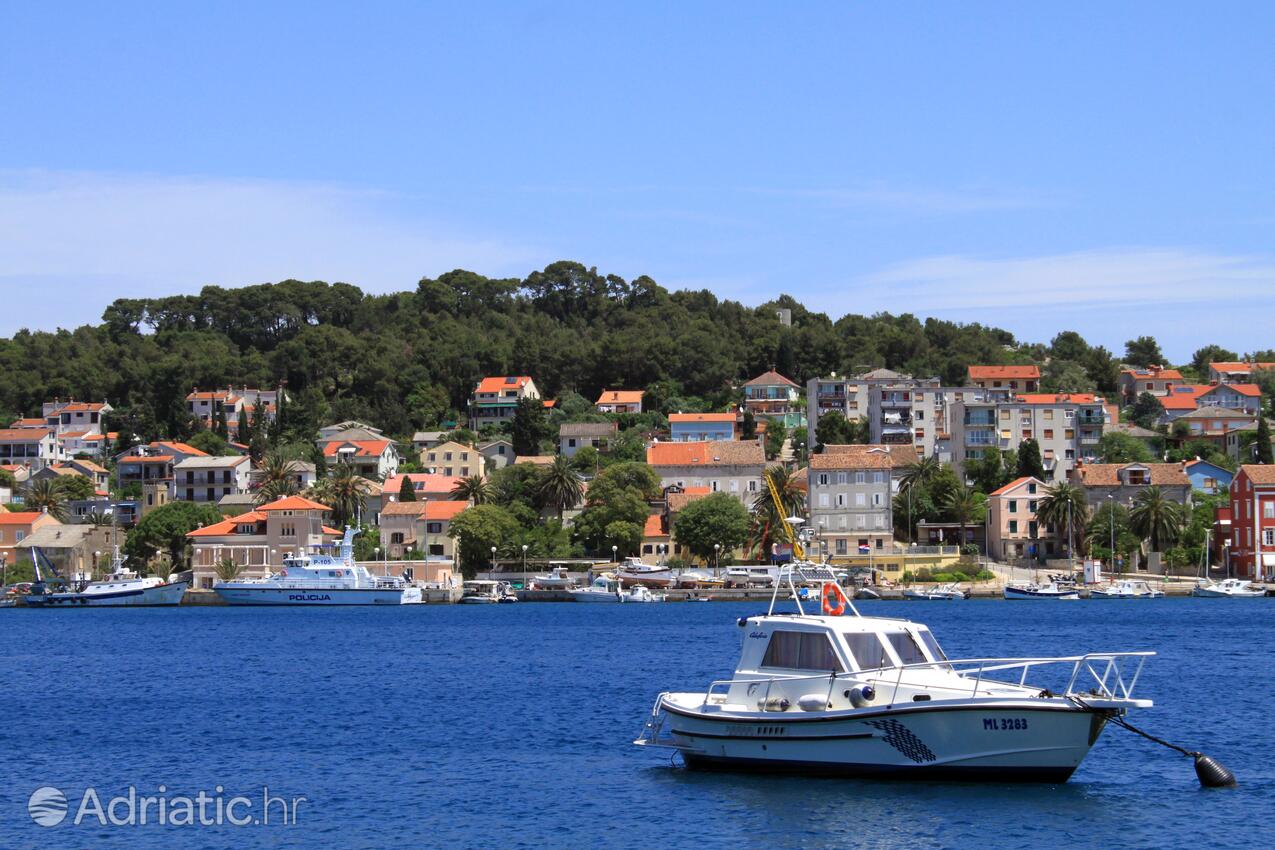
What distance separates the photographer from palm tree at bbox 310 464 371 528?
123m

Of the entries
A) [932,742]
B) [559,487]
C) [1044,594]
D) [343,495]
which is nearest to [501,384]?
[343,495]

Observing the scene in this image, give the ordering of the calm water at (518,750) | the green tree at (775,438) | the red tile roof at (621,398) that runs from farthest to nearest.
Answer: the red tile roof at (621,398) → the green tree at (775,438) → the calm water at (518,750)

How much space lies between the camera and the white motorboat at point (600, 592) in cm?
10369

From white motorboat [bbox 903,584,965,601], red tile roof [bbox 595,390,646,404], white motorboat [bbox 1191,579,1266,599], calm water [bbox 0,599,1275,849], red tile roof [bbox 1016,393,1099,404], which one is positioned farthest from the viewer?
red tile roof [bbox 595,390,646,404]

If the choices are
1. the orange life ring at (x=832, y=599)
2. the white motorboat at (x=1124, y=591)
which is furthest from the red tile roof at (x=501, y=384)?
the orange life ring at (x=832, y=599)

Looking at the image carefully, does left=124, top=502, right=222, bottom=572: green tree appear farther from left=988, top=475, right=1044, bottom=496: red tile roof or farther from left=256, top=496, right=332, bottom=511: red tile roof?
left=988, top=475, right=1044, bottom=496: red tile roof

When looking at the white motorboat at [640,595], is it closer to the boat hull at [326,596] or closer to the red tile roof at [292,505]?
the boat hull at [326,596]

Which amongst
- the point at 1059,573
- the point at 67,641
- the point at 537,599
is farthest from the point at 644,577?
the point at 67,641

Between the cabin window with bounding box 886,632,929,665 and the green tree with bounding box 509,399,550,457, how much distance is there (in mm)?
112853

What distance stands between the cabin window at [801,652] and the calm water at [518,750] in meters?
2.22

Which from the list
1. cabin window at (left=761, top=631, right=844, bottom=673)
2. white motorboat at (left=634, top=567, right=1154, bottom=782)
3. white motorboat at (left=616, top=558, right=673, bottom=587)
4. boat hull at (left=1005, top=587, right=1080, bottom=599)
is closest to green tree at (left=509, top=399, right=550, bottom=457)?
white motorboat at (left=616, top=558, right=673, bottom=587)

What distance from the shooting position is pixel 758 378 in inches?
6363

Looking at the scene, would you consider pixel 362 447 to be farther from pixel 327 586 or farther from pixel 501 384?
pixel 327 586

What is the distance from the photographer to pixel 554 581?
108 metres
